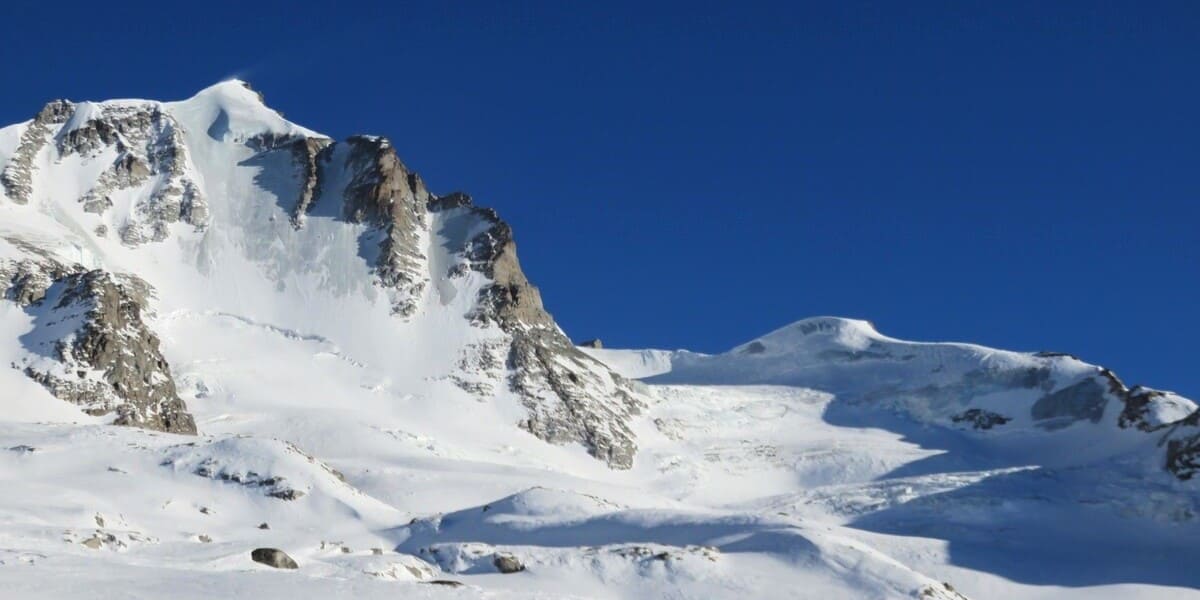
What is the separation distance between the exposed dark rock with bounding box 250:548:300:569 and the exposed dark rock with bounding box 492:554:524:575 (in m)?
13.1

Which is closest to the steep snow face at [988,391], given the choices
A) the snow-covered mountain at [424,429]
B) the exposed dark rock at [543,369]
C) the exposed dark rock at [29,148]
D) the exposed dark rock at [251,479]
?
the snow-covered mountain at [424,429]

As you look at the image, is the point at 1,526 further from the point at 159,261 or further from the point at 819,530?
the point at 159,261

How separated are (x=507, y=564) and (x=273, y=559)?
→ 552 inches

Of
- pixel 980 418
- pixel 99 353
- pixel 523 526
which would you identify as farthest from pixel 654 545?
pixel 980 418

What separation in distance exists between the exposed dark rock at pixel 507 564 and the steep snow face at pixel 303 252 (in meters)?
80.4

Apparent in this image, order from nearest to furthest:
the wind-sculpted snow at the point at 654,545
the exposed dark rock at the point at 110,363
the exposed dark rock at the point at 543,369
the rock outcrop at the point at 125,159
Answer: the wind-sculpted snow at the point at 654,545
the exposed dark rock at the point at 110,363
the exposed dark rock at the point at 543,369
the rock outcrop at the point at 125,159

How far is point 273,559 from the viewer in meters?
49.3

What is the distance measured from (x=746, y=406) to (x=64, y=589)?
142298mm

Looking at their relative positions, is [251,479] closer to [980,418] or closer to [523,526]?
[523,526]

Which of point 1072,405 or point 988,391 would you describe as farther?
point 988,391

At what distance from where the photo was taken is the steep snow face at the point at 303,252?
151 metres

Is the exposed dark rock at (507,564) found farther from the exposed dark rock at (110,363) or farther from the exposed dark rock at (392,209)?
the exposed dark rock at (392,209)

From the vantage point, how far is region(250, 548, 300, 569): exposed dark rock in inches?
1930

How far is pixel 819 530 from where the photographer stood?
70.8m
